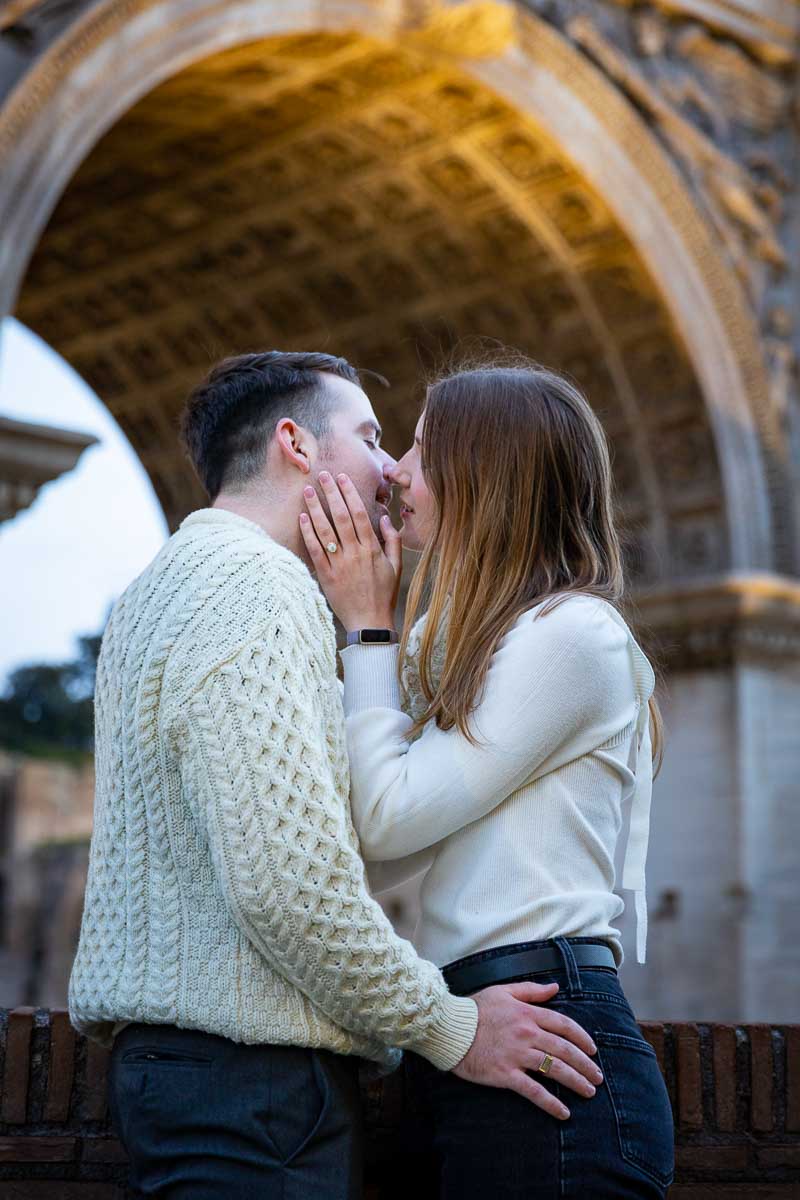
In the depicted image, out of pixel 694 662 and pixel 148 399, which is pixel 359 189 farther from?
pixel 694 662

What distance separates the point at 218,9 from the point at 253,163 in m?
2.61

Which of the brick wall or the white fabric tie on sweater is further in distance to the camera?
the brick wall

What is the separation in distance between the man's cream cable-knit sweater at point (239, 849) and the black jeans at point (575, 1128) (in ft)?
0.34

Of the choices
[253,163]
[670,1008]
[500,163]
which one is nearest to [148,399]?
[253,163]

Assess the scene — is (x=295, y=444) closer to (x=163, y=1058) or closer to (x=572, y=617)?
(x=572, y=617)

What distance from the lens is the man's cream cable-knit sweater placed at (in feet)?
7.17

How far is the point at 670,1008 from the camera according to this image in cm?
1170

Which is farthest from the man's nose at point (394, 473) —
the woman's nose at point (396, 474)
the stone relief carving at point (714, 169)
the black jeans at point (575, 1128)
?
the stone relief carving at point (714, 169)

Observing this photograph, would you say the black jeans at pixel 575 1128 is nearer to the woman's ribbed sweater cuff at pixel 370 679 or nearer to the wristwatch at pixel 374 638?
the woman's ribbed sweater cuff at pixel 370 679

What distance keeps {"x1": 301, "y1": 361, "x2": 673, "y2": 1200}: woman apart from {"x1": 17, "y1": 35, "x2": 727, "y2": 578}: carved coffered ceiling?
831cm

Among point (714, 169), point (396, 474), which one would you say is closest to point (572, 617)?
point (396, 474)

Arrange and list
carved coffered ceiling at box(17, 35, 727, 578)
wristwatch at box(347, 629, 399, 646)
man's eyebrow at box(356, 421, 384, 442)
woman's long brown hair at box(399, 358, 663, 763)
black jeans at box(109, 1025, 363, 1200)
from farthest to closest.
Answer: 1. carved coffered ceiling at box(17, 35, 727, 578)
2. man's eyebrow at box(356, 421, 384, 442)
3. wristwatch at box(347, 629, 399, 646)
4. woman's long brown hair at box(399, 358, 663, 763)
5. black jeans at box(109, 1025, 363, 1200)

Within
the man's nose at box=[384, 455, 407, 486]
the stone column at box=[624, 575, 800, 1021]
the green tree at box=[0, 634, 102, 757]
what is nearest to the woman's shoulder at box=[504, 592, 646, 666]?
the man's nose at box=[384, 455, 407, 486]

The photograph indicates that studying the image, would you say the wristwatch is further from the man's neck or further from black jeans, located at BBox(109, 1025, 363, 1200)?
black jeans, located at BBox(109, 1025, 363, 1200)
